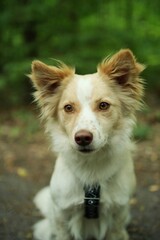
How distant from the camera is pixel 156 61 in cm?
812

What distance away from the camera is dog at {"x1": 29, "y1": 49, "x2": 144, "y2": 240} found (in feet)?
12.5

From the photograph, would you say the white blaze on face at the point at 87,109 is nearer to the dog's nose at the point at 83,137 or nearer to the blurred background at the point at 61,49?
the dog's nose at the point at 83,137

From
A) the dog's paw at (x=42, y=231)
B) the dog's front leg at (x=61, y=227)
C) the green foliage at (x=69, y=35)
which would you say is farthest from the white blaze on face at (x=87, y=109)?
the green foliage at (x=69, y=35)

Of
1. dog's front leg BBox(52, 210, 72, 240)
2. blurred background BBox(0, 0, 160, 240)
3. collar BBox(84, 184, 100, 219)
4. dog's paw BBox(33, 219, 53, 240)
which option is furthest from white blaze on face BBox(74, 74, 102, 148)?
blurred background BBox(0, 0, 160, 240)

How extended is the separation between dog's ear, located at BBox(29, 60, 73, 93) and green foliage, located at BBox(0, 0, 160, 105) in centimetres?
377

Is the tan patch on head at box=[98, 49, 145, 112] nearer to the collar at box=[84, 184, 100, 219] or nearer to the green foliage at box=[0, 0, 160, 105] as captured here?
the collar at box=[84, 184, 100, 219]

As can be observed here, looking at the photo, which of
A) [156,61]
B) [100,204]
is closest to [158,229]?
[100,204]

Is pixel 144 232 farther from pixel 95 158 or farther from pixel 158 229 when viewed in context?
pixel 95 158

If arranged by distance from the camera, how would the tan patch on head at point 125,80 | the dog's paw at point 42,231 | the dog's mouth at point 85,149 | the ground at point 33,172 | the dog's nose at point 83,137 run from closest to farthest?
the dog's nose at point 83,137 < the dog's mouth at point 85,149 < the tan patch on head at point 125,80 < the dog's paw at point 42,231 < the ground at point 33,172

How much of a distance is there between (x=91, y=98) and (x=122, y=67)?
0.42 meters

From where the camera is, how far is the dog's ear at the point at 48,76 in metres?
3.93

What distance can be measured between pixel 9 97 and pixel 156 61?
2.96 m

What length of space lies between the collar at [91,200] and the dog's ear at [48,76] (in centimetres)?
95

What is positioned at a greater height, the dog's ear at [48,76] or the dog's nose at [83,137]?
the dog's ear at [48,76]
